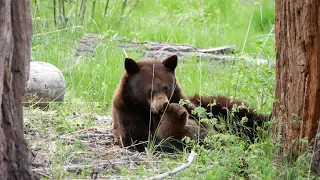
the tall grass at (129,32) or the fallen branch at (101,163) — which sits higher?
the tall grass at (129,32)

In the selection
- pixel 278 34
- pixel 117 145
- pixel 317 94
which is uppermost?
pixel 278 34

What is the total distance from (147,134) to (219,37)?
6.56 m

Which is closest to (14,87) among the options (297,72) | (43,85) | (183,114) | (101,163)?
(101,163)

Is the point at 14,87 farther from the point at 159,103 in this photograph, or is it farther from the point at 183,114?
the point at 159,103

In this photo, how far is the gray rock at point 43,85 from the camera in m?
8.11

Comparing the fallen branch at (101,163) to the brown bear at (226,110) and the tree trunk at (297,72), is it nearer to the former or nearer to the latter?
the tree trunk at (297,72)

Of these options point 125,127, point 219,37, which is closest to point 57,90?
point 125,127

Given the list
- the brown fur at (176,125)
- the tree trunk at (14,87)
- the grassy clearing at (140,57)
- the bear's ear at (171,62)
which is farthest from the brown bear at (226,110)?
the tree trunk at (14,87)

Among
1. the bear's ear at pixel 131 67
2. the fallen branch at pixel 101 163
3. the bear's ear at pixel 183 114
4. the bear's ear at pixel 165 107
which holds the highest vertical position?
the bear's ear at pixel 131 67

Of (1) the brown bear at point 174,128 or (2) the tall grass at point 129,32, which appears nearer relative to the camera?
(1) the brown bear at point 174,128

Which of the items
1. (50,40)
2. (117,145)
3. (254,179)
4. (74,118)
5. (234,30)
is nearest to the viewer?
(254,179)

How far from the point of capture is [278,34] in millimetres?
5664

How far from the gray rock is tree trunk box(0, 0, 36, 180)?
356cm

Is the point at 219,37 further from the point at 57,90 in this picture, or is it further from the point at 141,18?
the point at 57,90
